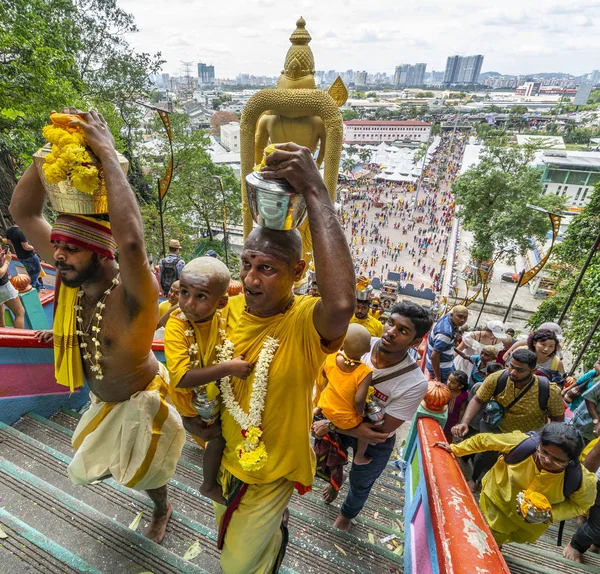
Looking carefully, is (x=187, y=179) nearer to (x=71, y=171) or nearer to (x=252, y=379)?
(x=71, y=171)

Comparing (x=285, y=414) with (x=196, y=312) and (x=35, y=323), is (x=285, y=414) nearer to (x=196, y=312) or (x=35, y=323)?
(x=196, y=312)

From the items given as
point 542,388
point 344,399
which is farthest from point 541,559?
point 344,399

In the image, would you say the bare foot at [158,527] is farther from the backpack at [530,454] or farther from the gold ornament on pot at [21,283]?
the gold ornament on pot at [21,283]

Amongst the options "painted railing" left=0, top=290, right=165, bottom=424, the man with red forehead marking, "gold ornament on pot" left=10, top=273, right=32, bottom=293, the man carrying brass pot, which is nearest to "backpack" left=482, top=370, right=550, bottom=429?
the man carrying brass pot

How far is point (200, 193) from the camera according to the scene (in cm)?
1806

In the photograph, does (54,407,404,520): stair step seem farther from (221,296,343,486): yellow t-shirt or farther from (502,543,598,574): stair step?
(221,296,343,486): yellow t-shirt

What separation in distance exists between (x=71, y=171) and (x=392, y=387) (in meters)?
2.33

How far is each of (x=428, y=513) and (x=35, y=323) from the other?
5805 millimetres

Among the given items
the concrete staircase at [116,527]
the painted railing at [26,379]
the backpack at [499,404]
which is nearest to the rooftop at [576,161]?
the backpack at [499,404]

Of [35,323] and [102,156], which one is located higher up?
[102,156]

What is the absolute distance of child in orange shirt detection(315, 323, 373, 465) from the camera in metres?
2.57

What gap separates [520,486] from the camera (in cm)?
258

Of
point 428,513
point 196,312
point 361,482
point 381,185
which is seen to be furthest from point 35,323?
point 381,185

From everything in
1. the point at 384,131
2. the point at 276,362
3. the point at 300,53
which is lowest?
the point at 384,131
